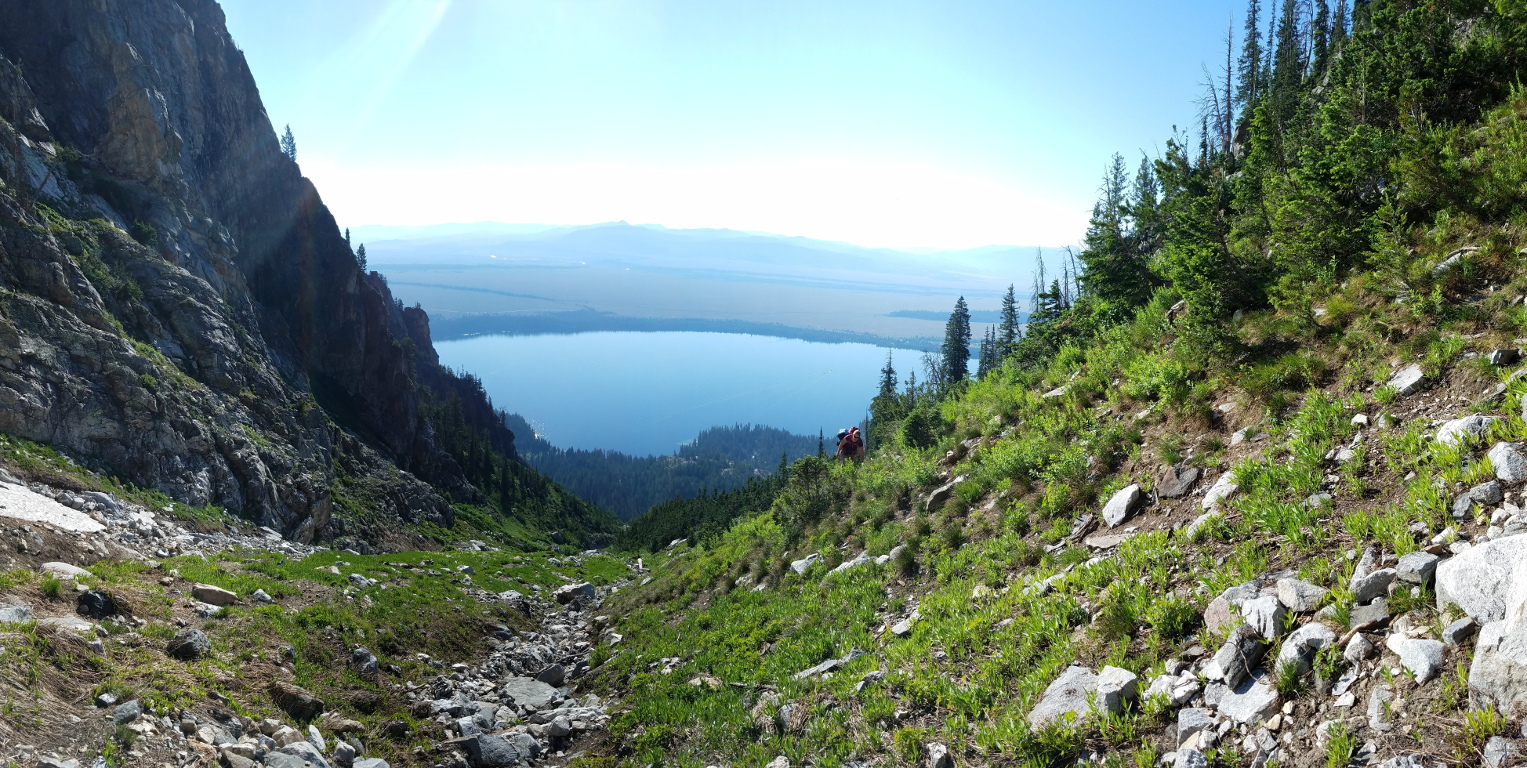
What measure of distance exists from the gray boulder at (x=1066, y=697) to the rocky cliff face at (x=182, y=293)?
105 feet

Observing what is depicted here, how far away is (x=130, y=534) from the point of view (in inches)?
668

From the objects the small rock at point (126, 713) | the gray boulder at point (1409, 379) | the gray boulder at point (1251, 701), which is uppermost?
the gray boulder at point (1409, 379)

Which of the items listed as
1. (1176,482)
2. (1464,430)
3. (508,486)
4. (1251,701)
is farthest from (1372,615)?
(508,486)

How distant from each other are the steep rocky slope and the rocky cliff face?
14cm

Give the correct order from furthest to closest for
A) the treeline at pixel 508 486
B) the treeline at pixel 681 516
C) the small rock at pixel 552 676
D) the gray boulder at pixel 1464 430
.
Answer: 1. the treeline at pixel 508 486
2. the treeline at pixel 681 516
3. the small rock at pixel 552 676
4. the gray boulder at pixel 1464 430

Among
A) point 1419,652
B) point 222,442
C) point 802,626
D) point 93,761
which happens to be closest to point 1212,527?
point 1419,652

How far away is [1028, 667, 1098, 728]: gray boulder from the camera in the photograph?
575 cm

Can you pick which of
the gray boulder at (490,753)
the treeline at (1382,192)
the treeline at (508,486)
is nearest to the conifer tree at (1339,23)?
the treeline at (1382,192)

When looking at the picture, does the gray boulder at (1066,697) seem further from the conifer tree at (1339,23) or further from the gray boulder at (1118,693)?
the conifer tree at (1339,23)

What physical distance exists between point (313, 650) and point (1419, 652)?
1514 centimetres

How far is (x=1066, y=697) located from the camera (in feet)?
19.5

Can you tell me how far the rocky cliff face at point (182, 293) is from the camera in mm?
26750

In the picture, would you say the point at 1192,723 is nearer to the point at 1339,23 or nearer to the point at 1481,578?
the point at 1481,578

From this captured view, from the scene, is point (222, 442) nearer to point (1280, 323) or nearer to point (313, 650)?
point (313, 650)
